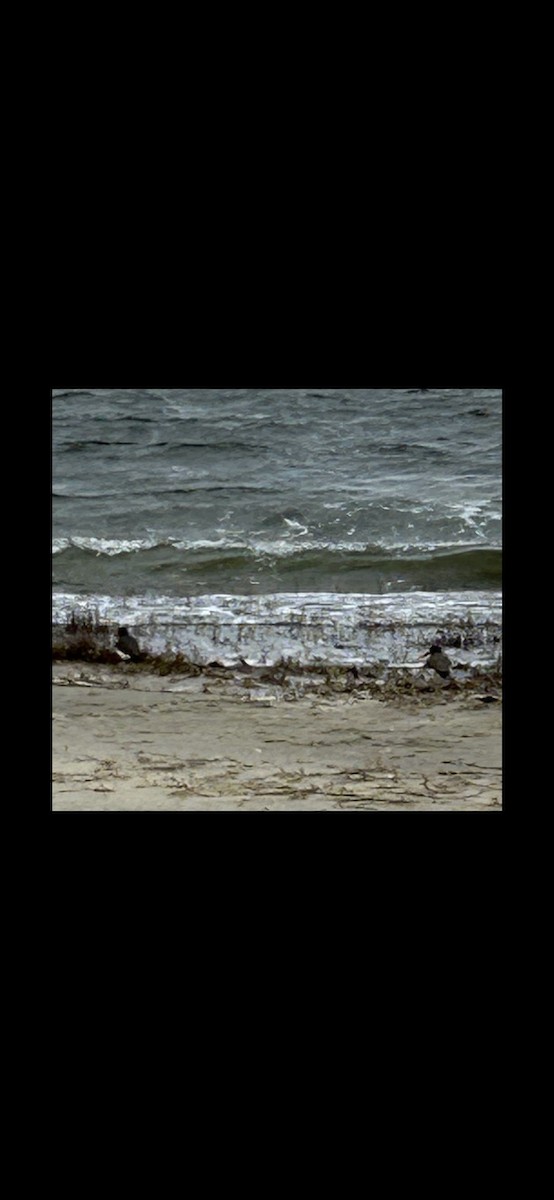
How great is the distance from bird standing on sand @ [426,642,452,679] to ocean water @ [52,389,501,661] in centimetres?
8

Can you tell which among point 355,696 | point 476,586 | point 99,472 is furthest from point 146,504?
point 476,586

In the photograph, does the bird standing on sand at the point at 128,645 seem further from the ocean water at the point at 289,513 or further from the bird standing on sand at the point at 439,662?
the bird standing on sand at the point at 439,662

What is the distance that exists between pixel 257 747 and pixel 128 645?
2.41 feet

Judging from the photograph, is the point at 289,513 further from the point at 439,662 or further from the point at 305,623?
the point at 439,662

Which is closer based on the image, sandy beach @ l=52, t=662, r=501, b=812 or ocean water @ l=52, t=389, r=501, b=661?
sandy beach @ l=52, t=662, r=501, b=812

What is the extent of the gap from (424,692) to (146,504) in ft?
4.61

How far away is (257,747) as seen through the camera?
3.35m

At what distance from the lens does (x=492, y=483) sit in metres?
3.71

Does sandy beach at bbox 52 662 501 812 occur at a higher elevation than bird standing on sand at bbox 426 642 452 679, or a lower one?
A: lower

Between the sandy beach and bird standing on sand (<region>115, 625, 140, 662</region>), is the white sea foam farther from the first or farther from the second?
the sandy beach

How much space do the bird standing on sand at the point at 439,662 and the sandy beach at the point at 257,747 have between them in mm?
86

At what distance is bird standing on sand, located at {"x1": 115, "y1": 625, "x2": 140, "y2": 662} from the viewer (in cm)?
366

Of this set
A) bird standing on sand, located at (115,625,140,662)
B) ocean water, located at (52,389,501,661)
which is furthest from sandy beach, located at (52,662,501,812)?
ocean water, located at (52,389,501,661)

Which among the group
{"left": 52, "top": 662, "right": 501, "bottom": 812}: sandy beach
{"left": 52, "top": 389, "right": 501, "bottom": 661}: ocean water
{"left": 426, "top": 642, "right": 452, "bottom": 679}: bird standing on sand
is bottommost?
{"left": 52, "top": 662, "right": 501, "bottom": 812}: sandy beach
